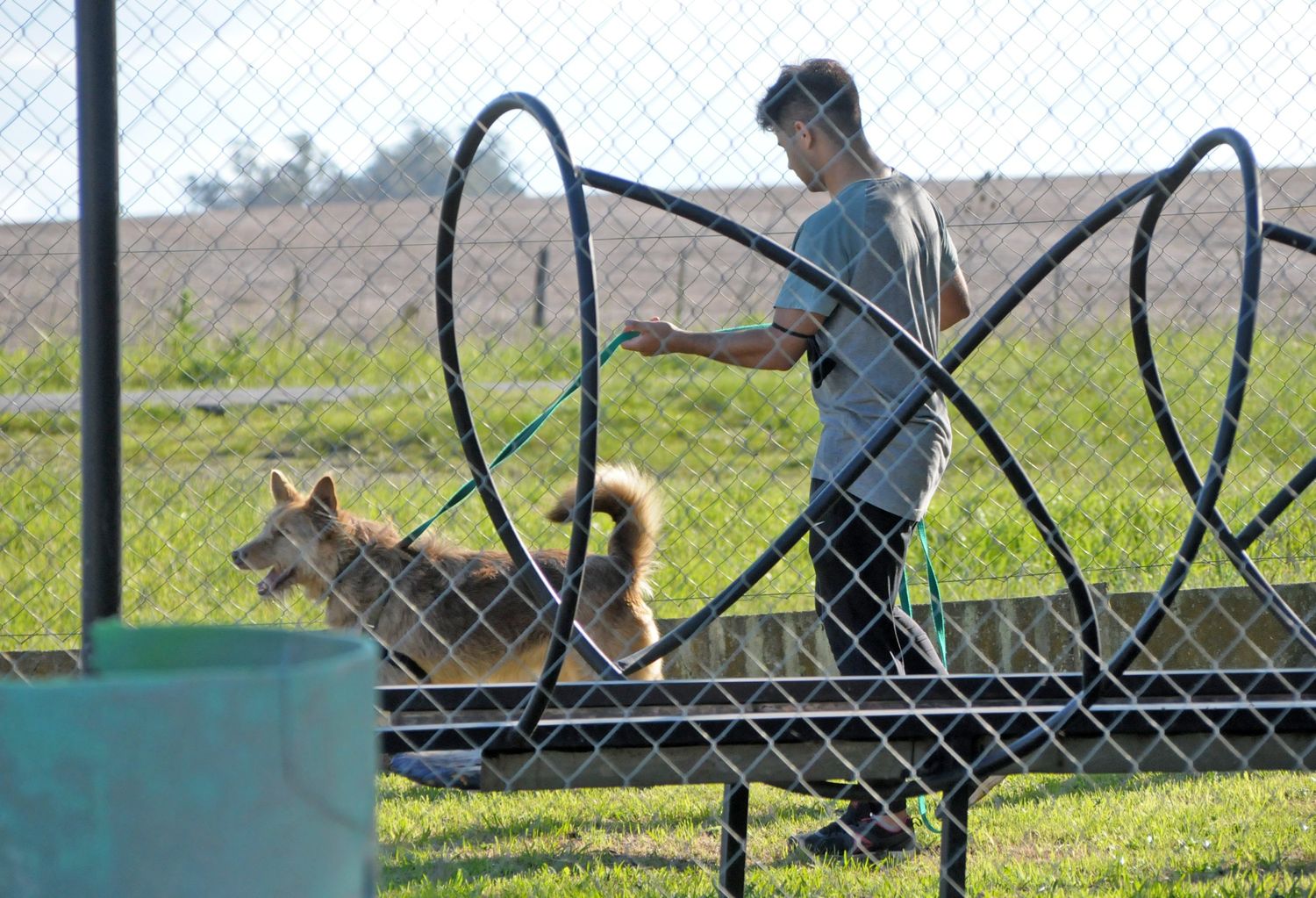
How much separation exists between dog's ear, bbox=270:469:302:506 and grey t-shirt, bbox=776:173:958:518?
295cm

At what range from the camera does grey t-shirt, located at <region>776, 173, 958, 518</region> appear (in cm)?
336

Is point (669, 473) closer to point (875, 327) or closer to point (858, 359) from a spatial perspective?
point (858, 359)

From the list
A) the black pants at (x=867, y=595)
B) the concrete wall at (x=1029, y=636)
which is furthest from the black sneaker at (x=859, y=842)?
the concrete wall at (x=1029, y=636)

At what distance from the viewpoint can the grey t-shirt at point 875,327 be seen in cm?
336

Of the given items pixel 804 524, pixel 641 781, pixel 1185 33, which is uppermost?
pixel 1185 33

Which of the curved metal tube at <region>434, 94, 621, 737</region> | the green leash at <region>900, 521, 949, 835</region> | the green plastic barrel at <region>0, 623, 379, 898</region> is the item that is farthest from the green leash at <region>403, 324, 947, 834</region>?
the green plastic barrel at <region>0, 623, 379, 898</region>

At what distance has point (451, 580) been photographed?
4969mm

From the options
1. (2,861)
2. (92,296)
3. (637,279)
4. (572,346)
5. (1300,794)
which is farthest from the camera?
(637,279)

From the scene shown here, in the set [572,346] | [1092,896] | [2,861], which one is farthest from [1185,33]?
[572,346]

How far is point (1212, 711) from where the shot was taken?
9.59 feet

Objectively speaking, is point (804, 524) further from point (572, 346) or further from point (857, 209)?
point (572, 346)

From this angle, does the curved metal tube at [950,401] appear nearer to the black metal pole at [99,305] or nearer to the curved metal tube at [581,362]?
the curved metal tube at [581,362]

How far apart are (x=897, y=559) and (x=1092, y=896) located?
1023 millimetres

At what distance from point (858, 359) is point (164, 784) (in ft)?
8.48
